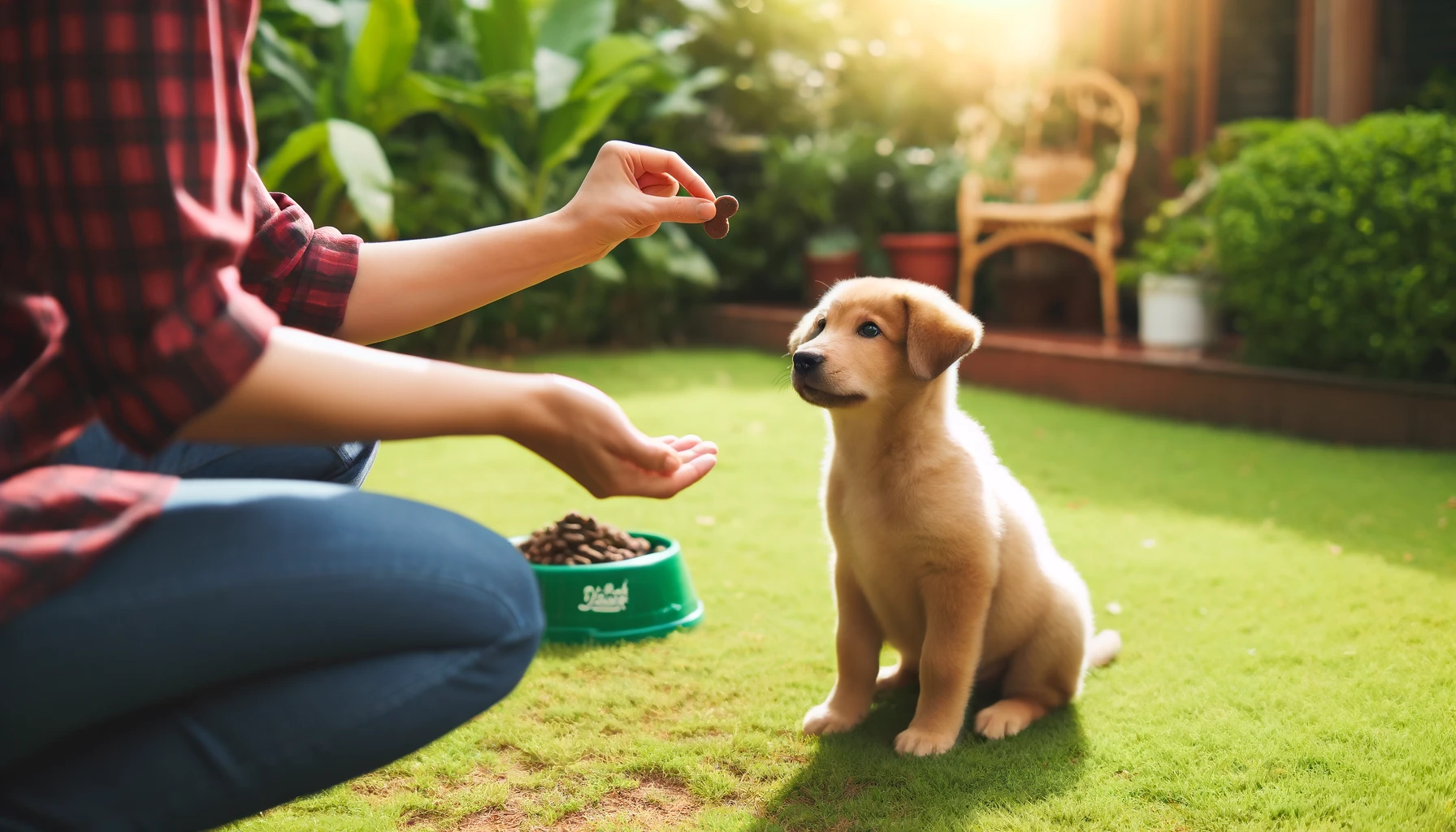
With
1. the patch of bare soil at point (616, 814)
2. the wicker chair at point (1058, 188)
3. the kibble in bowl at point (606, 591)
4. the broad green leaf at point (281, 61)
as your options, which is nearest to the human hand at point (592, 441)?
the patch of bare soil at point (616, 814)

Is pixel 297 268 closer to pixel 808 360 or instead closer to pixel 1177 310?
pixel 808 360

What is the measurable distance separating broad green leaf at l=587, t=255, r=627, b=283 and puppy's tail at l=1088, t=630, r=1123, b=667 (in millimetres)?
4720

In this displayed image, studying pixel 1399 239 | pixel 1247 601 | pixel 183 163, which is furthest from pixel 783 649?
pixel 1399 239

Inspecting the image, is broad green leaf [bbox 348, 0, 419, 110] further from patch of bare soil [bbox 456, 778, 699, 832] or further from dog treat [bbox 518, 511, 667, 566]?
patch of bare soil [bbox 456, 778, 699, 832]

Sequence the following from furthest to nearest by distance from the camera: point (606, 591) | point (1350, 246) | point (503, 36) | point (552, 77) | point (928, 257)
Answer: point (928, 257) < point (503, 36) < point (552, 77) < point (1350, 246) < point (606, 591)

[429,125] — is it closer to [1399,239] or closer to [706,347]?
[706,347]

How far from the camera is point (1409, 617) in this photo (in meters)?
2.49

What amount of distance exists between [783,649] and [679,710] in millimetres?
386

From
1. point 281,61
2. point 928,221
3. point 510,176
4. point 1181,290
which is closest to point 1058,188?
point 928,221

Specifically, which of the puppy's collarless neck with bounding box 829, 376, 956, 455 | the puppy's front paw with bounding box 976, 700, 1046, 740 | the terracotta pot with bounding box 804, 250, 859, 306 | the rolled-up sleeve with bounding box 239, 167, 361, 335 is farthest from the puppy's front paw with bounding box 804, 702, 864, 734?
the terracotta pot with bounding box 804, 250, 859, 306

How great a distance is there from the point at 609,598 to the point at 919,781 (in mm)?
858

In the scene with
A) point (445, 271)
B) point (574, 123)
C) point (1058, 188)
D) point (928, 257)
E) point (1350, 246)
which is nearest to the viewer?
point (445, 271)

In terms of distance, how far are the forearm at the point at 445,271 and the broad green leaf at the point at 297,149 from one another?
4183mm

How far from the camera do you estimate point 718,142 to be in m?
8.63
